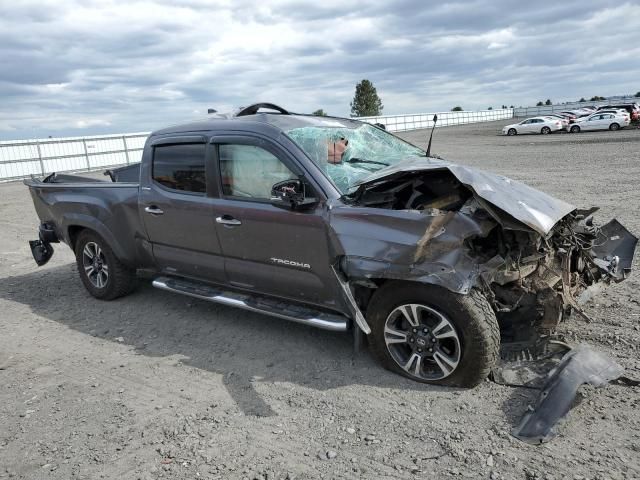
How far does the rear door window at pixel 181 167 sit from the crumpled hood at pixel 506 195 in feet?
5.23

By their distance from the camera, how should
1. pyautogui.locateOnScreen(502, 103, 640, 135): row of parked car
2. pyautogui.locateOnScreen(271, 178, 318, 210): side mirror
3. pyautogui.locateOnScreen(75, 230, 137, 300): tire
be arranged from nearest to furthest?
pyautogui.locateOnScreen(271, 178, 318, 210): side mirror, pyautogui.locateOnScreen(75, 230, 137, 300): tire, pyautogui.locateOnScreen(502, 103, 640, 135): row of parked car

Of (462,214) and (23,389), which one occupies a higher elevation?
(462,214)

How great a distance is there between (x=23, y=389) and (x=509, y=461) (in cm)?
364

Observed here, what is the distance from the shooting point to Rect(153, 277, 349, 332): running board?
3.98 metres

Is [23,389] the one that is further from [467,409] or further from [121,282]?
[467,409]

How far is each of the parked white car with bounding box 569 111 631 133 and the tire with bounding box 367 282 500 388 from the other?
34.0 meters

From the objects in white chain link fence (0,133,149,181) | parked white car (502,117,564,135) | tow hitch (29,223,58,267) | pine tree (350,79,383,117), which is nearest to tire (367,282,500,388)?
tow hitch (29,223,58,267)

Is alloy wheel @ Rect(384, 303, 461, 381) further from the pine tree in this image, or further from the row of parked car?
the pine tree

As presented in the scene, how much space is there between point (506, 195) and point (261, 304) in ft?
7.13

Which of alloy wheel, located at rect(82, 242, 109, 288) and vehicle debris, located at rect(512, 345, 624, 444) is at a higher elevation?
alloy wheel, located at rect(82, 242, 109, 288)

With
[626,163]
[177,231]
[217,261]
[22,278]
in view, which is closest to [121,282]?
[177,231]

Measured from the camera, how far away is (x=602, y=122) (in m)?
32.5

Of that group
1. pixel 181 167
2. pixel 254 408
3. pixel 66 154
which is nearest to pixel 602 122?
pixel 66 154

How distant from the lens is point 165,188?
16.5 ft
